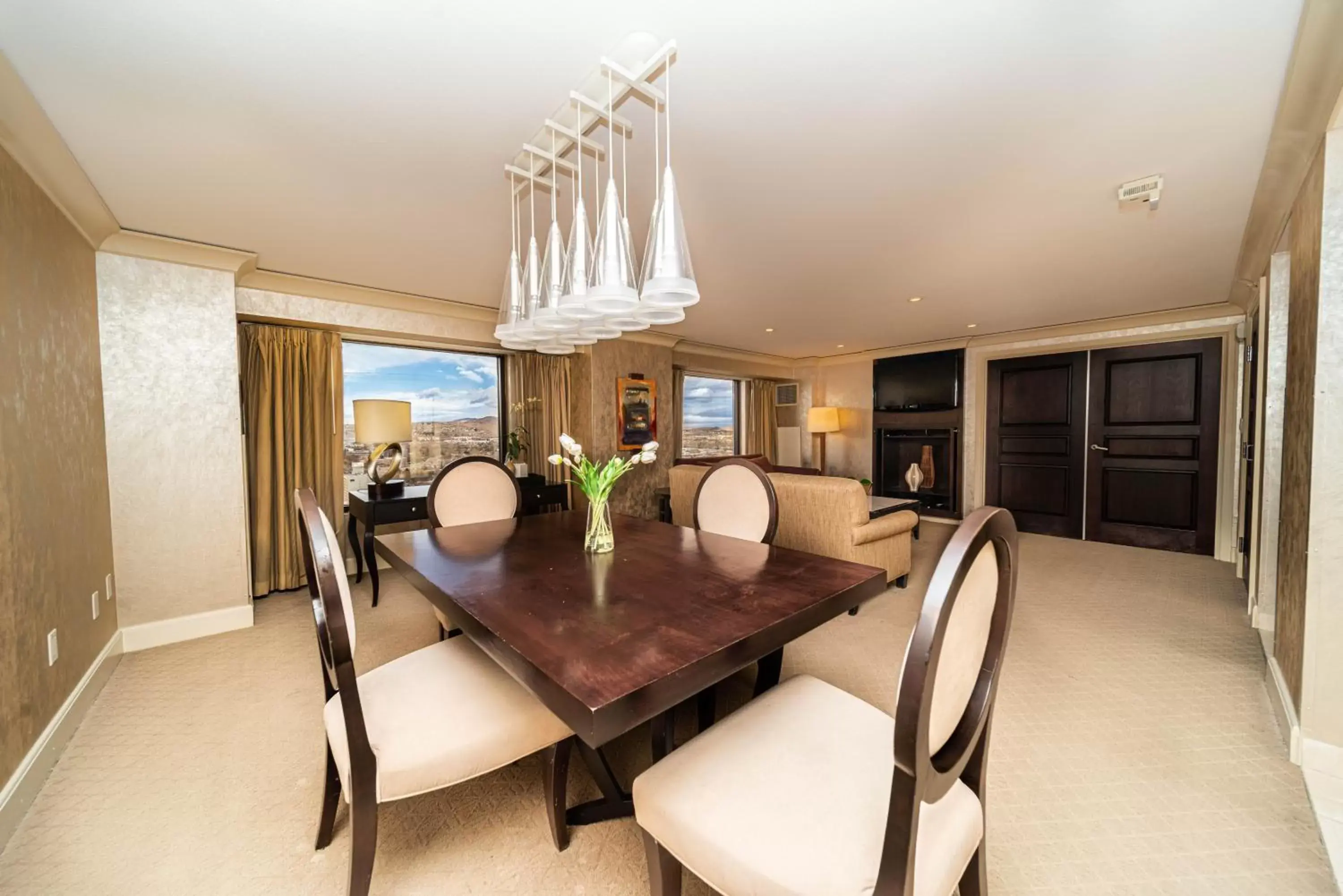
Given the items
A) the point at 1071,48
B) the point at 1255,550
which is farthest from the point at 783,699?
the point at 1255,550

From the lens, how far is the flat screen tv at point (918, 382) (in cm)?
571

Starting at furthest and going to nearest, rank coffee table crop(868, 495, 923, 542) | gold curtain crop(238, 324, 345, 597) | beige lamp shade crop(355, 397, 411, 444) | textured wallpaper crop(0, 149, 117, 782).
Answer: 1. coffee table crop(868, 495, 923, 542)
2. gold curtain crop(238, 324, 345, 597)
3. beige lamp shade crop(355, 397, 411, 444)
4. textured wallpaper crop(0, 149, 117, 782)

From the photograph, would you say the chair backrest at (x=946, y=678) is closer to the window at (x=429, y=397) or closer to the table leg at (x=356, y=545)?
the window at (x=429, y=397)

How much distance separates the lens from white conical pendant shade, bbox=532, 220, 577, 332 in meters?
1.76

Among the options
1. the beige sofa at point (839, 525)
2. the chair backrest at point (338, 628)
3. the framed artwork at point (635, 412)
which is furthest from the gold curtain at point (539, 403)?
the chair backrest at point (338, 628)

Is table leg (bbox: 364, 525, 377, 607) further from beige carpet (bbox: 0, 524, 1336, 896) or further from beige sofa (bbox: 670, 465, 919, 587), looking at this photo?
beige sofa (bbox: 670, 465, 919, 587)

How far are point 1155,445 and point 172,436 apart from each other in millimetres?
7515

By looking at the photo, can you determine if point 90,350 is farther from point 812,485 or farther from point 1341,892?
point 1341,892

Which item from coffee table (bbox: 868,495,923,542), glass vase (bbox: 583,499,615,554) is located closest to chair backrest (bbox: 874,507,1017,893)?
glass vase (bbox: 583,499,615,554)

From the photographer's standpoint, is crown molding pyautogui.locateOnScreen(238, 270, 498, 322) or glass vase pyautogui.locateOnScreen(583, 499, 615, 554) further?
crown molding pyautogui.locateOnScreen(238, 270, 498, 322)

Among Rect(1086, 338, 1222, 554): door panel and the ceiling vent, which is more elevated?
the ceiling vent

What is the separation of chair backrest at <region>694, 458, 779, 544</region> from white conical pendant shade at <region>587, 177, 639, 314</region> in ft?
3.26

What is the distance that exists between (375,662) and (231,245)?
238 cm

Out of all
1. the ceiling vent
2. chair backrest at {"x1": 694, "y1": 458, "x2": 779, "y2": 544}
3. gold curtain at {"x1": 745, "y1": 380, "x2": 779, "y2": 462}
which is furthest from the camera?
gold curtain at {"x1": 745, "y1": 380, "x2": 779, "y2": 462}
